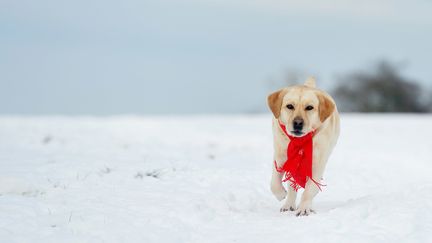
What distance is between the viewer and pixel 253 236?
6.19m

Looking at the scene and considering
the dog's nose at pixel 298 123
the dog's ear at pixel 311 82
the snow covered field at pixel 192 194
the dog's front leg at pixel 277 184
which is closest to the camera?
the snow covered field at pixel 192 194

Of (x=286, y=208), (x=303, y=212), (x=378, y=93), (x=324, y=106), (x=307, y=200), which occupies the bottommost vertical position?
(x=378, y=93)

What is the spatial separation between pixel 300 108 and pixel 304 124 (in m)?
0.19

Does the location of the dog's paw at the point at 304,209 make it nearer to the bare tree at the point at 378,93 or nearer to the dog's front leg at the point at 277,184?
the dog's front leg at the point at 277,184

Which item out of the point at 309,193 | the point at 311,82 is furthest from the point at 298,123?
the point at 311,82

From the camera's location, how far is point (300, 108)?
678 cm

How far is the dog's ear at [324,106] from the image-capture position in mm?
6906

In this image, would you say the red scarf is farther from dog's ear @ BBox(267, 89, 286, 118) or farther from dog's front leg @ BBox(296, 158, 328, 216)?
dog's ear @ BBox(267, 89, 286, 118)

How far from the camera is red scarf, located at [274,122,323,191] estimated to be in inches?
274

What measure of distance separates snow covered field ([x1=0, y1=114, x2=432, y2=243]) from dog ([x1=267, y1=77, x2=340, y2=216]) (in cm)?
36

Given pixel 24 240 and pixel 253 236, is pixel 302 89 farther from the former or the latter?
pixel 24 240

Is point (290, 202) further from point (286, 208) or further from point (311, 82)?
point (311, 82)

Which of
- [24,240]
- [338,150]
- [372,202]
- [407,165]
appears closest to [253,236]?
[372,202]

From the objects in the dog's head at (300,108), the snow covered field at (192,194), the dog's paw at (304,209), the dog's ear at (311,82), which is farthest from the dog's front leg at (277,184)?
the dog's ear at (311,82)
